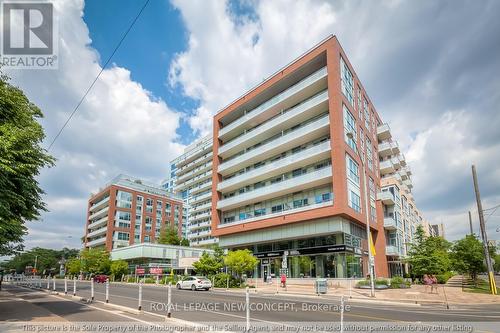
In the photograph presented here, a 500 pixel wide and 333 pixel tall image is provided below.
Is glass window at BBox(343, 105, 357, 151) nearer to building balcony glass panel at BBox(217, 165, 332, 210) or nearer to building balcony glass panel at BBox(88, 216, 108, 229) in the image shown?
building balcony glass panel at BBox(217, 165, 332, 210)

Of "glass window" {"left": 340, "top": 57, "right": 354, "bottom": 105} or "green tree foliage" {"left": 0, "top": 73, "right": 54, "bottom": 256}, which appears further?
"glass window" {"left": 340, "top": 57, "right": 354, "bottom": 105}

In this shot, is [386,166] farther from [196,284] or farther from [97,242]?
[97,242]

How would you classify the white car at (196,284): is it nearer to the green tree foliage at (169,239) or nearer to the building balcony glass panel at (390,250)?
the building balcony glass panel at (390,250)

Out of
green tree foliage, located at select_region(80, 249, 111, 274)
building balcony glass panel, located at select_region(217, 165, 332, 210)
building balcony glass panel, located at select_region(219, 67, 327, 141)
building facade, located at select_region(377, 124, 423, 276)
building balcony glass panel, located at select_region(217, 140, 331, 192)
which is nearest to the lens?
building balcony glass panel, located at select_region(217, 165, 332, 210)

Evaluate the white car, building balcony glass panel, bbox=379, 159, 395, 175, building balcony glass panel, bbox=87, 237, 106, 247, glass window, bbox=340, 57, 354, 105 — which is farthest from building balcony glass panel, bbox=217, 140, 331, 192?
building balcony glass panel, bbox=87, 237, 106, 247

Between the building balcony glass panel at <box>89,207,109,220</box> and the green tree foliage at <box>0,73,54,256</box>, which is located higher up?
the building balcony glass panel at <box>89,207,109,220</box>

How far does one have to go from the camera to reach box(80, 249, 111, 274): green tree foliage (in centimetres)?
6588

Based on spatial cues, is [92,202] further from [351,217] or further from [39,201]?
[39,201]

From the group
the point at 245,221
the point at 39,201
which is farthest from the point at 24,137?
the point at 245,221

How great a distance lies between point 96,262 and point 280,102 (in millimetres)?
47050

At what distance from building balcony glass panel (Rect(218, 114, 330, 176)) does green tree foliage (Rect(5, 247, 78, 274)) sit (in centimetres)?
8778

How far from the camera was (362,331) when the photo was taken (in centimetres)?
1022

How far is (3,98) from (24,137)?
1.57 metres

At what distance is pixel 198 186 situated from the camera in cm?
10106
